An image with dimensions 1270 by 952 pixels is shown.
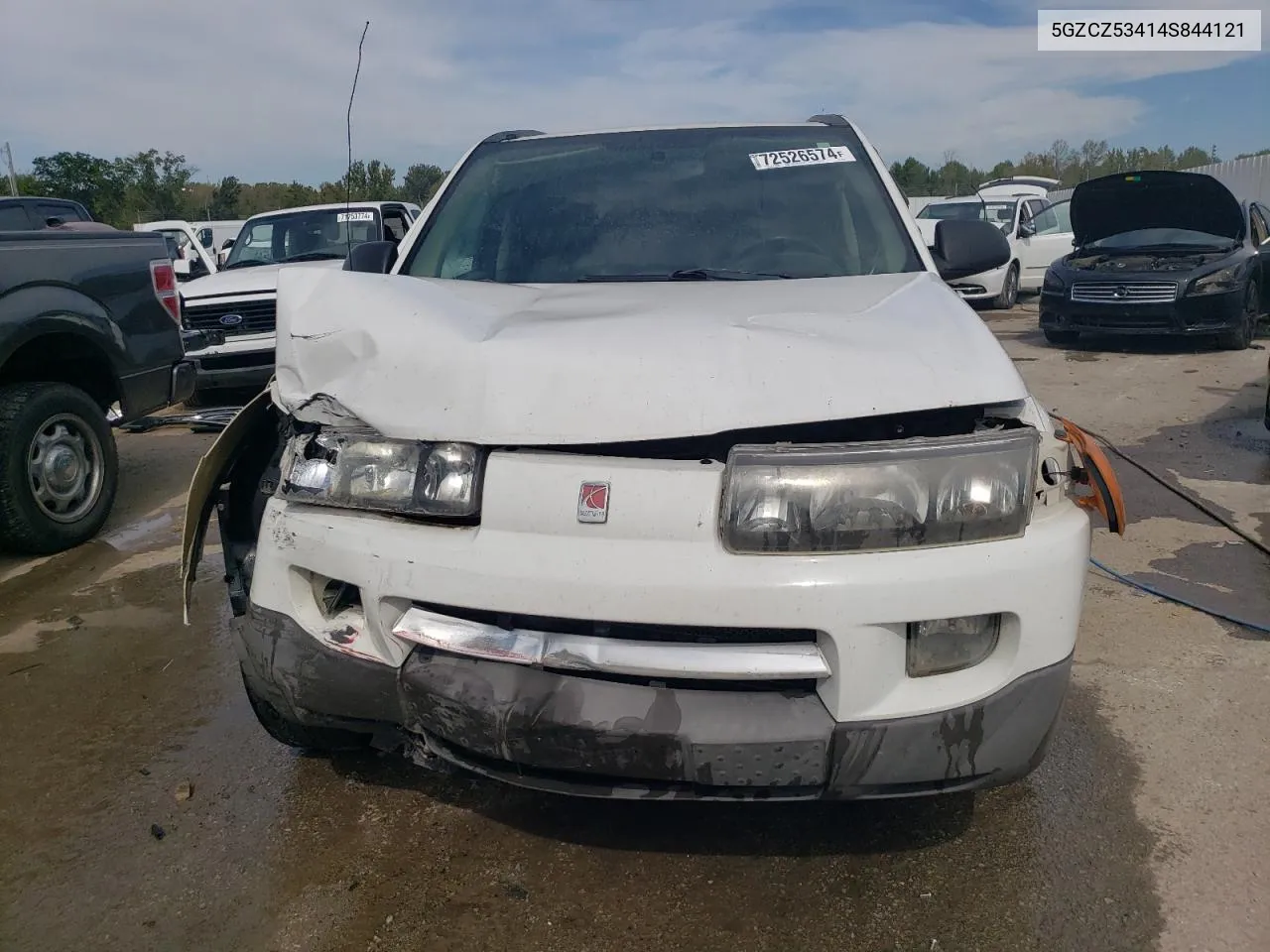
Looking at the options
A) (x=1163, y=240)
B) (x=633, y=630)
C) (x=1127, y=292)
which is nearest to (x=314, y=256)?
(x=1127, y=292)

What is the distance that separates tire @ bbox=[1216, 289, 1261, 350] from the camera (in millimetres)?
10039

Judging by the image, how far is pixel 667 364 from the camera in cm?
200

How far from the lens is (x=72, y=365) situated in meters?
5.13

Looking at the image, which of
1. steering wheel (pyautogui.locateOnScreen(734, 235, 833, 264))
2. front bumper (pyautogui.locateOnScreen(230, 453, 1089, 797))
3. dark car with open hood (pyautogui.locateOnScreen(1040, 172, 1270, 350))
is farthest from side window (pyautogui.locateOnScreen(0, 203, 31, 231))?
dark car with open hood (pyautogui.locateOnScreen(1040, 172, 1270, 350))

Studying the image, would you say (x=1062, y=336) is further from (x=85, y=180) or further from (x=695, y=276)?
(x=85, y=180)

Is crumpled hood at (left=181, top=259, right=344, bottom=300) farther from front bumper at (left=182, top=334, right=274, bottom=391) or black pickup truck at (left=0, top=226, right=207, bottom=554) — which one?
black pickup truck at (left=0, top=226, right=207, bottom=554)

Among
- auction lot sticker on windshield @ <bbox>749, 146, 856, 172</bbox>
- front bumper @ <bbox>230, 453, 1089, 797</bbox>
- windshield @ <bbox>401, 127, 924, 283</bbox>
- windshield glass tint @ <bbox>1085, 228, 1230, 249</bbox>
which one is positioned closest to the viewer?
front bumper @ <bbox>230, 453, 1089, 797</bbox>

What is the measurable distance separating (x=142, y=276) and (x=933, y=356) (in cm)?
469

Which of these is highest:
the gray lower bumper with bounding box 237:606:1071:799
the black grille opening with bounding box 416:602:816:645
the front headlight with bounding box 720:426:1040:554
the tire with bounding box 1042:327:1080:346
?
the front headlight with bounding box 720:426:1040:554

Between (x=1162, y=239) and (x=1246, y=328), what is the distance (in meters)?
1.27

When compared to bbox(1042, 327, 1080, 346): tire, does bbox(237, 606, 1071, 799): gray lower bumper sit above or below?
above

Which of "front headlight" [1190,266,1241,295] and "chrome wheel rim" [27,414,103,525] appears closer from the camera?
"chrome wheel rim" [27,414,103,525]

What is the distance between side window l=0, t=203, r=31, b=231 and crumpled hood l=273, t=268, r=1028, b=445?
7128 mm

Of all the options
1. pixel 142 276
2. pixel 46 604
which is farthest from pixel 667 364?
pixel 142 276
